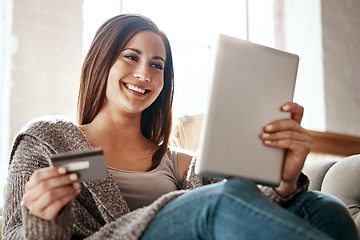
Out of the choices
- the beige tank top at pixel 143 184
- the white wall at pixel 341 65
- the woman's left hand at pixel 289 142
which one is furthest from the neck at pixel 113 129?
the white wall at pixel 341 65

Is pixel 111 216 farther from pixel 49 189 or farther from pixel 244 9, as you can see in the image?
pixel 244 9

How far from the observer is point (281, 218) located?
659 mm

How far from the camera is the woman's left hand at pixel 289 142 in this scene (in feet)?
2.89

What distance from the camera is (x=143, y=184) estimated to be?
1.20m

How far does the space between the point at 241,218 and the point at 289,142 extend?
29cm

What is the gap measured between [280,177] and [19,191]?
0.62 metres

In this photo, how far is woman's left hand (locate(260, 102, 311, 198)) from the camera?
0.88 m

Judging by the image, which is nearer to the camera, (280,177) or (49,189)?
(49,189)

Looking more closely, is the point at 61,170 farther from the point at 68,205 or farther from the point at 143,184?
the point at 143,184

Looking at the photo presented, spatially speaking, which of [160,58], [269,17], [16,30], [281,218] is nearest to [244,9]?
[269,17]

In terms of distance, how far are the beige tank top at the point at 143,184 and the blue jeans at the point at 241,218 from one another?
35 cm

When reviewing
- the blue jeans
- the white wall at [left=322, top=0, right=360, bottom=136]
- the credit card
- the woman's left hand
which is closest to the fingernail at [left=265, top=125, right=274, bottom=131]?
the woman's left hand

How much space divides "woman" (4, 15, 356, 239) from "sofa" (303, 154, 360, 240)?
29 centimetres

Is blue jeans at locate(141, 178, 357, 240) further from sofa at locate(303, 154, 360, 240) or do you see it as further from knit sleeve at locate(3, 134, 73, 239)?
sofa at locate(303, 154, 360, 240)
